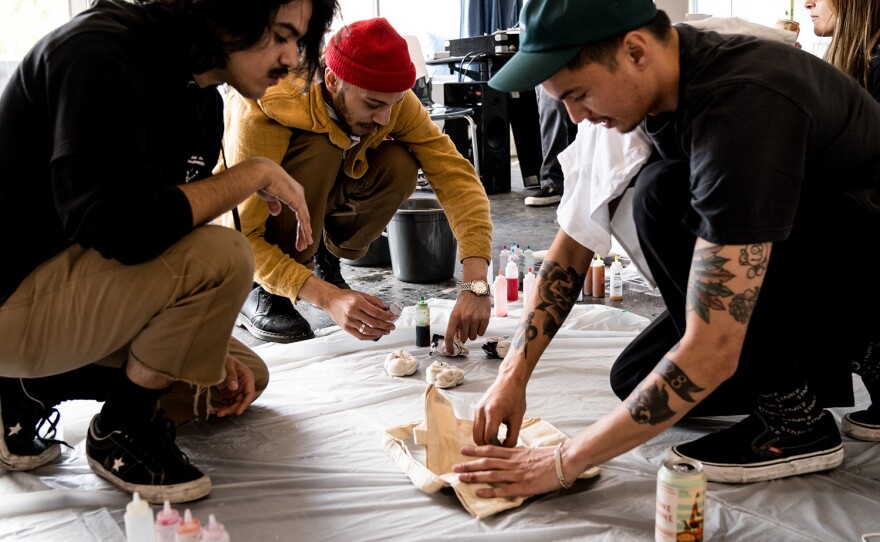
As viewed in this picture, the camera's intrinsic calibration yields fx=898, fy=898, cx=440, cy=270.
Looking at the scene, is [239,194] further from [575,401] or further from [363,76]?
[575,401]

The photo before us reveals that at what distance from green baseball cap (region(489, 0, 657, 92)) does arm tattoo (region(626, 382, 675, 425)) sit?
21.7 inches

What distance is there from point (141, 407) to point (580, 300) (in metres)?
1.88

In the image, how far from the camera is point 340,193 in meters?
2.89

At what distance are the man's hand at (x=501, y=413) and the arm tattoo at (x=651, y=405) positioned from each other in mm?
318

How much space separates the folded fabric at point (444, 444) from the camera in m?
1.67

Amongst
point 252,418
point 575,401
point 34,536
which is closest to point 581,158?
point 575,401

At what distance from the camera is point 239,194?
1.71m

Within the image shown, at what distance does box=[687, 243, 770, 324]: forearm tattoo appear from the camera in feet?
4.69

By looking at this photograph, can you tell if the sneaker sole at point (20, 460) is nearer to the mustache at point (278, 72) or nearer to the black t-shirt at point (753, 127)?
the mustache at point (278, 72)

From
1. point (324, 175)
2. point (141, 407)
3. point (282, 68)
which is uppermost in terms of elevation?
point (282, 68)

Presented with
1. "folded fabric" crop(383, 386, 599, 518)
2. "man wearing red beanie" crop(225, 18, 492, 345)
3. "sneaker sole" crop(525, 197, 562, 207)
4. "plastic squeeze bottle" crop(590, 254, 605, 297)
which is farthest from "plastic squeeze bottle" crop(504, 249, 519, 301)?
"sneaker sole" crop(525, 197, 562, 207)

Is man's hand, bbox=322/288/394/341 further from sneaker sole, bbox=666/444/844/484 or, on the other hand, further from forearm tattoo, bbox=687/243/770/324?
forearm tattoo, bbox=687/243/770/324

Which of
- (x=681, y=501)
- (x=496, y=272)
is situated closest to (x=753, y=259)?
(x=681, y=501)

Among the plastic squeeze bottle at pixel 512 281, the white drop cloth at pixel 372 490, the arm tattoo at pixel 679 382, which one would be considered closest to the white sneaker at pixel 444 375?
the white drop cloth at pixel 372 490
